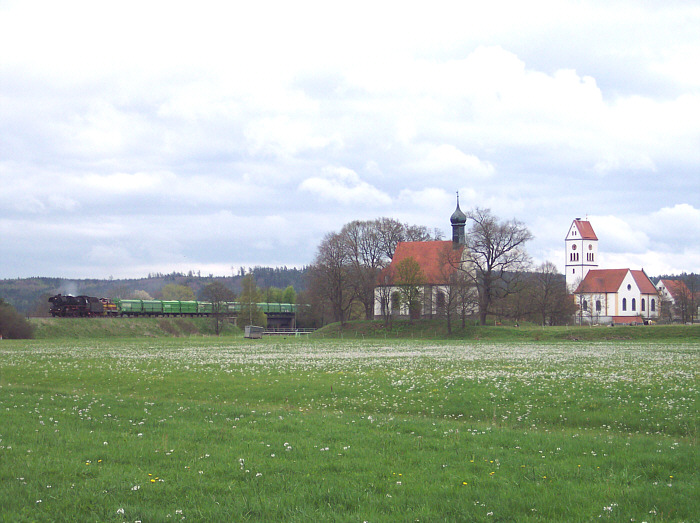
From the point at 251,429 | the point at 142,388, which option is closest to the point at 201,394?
the point at 142,388

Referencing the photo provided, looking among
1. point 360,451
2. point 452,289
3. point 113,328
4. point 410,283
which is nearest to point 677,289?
point 452,289

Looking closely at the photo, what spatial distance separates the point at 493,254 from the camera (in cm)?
8988

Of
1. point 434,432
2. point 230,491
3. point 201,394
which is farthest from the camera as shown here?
point 201,394

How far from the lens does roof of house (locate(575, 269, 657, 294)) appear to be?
14438 centimetres

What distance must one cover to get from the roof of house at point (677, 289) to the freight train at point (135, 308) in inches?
3131

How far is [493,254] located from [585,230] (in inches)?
3243

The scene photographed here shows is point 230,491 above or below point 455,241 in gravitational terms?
below

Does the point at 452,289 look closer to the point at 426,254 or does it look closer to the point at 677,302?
the point at 426,254

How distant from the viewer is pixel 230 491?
28.7ft

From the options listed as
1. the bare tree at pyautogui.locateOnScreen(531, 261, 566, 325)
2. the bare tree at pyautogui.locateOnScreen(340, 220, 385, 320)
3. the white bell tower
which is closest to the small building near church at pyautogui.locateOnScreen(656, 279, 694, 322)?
the white bell tower

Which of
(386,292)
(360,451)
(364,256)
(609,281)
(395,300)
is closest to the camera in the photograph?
(360,451)

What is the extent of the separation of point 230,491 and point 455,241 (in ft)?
339

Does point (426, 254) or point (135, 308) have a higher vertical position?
point (426, 254)

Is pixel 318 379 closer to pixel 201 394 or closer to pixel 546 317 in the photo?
pixel 201 394
